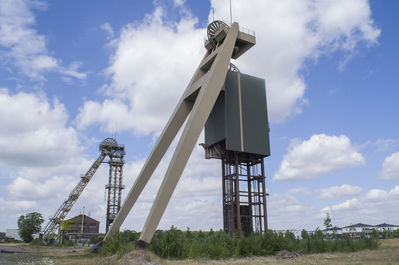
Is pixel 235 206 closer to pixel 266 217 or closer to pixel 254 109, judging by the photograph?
pixel 266 217

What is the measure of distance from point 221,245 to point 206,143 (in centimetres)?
1407

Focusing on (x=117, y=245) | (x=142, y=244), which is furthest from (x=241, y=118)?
(x=117, y=245)

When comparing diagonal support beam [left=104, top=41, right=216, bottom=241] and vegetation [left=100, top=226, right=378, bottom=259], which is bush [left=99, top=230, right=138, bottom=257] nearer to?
vegetation [left=100, top=226, right=378, bottom=259]

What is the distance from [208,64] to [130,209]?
14.5 metres

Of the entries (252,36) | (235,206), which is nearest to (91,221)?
(235,206)

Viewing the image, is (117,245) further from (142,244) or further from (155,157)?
(155,157)

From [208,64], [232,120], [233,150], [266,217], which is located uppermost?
[208,64]

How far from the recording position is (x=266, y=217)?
31.8m

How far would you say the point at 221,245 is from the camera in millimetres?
21203

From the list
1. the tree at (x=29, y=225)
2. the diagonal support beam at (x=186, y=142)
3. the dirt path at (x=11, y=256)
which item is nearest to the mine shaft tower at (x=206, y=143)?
the diagonal support beam at (x=186, y=142)

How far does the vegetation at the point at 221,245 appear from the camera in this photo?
19.7 meters

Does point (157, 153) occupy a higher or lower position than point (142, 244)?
higher

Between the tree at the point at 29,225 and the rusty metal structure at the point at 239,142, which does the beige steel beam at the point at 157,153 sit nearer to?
the rusty metal structure at the point at 239,142

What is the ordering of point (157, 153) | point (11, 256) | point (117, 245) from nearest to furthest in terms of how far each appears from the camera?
1. point (117, 245)
2. point (11, 256)
3. point (157, 153)
